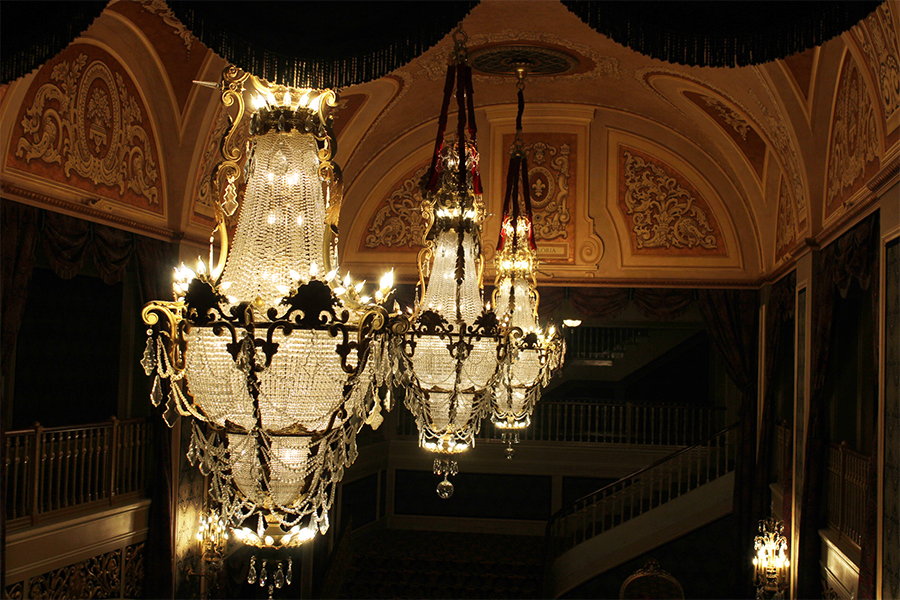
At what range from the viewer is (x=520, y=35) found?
7855 millimetres

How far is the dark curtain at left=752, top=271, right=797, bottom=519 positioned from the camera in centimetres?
892

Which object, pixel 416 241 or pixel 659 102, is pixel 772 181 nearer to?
pixel 659 102

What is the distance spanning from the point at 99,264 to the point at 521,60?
4704mm

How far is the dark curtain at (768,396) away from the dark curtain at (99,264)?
6432mm

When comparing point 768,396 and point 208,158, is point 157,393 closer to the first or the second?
point 208,158

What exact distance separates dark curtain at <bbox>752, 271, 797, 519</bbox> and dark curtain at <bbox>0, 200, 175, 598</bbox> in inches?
253

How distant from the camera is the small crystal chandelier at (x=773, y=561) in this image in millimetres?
7328

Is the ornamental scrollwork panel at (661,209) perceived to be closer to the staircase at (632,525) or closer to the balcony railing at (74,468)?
the staircase at (632,525)

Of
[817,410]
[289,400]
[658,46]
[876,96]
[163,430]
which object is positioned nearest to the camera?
[658,46]

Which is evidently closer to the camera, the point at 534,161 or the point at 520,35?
the point at 520,35

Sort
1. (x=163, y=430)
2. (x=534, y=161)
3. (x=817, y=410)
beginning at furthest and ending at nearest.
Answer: (x=534, y=161) → (x=163, y=430) → (x=817, y=410)

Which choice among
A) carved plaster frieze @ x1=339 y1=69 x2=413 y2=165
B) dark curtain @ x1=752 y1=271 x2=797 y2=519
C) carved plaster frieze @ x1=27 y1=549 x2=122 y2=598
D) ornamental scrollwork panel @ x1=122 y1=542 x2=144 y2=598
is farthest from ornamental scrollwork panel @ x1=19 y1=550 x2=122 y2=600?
dark curtain @ x1=752 y1=271 x2=797 y2=519

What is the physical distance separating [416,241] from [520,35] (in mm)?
3697

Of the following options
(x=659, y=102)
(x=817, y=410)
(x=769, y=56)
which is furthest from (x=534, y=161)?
(x=769, y=56)
